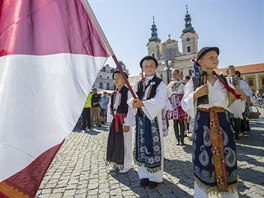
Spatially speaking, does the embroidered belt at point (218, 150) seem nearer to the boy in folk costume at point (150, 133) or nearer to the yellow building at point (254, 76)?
the boy in folk costume at point (150, 133)

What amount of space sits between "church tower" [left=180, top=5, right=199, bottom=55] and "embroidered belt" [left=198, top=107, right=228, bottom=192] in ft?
226

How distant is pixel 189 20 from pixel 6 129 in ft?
248

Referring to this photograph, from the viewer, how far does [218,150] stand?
93.7 inches

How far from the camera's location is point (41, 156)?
1355mm

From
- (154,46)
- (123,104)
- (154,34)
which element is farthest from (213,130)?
(154,34)

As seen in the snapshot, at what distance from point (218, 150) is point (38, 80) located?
80.6 inches

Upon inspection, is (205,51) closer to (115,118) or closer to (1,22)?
(1,22)

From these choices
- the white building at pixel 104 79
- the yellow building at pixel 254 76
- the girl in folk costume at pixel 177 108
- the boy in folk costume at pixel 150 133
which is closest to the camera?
the boy in folk costume at pixel 150 133

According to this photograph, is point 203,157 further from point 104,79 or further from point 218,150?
point 104,79

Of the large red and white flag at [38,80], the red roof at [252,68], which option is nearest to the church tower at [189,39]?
the red roof at [252,68]

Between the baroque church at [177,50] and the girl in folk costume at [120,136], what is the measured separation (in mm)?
58639

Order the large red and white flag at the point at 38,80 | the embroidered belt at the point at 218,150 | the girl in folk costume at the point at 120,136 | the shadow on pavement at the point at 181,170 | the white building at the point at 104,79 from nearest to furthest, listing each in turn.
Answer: the large red and white flag at the point at 38,80
the embroidered belt at the point at 218,150
the shadow on pavement at the point at 181,170
the girl in folk costume at the point at 120,136
the white building at the point at 104,79

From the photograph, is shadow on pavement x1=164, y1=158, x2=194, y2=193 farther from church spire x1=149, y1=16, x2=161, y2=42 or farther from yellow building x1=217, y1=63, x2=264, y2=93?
church spire x1=149, y1=16, x2=161, y2=42

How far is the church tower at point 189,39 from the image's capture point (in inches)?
2606
